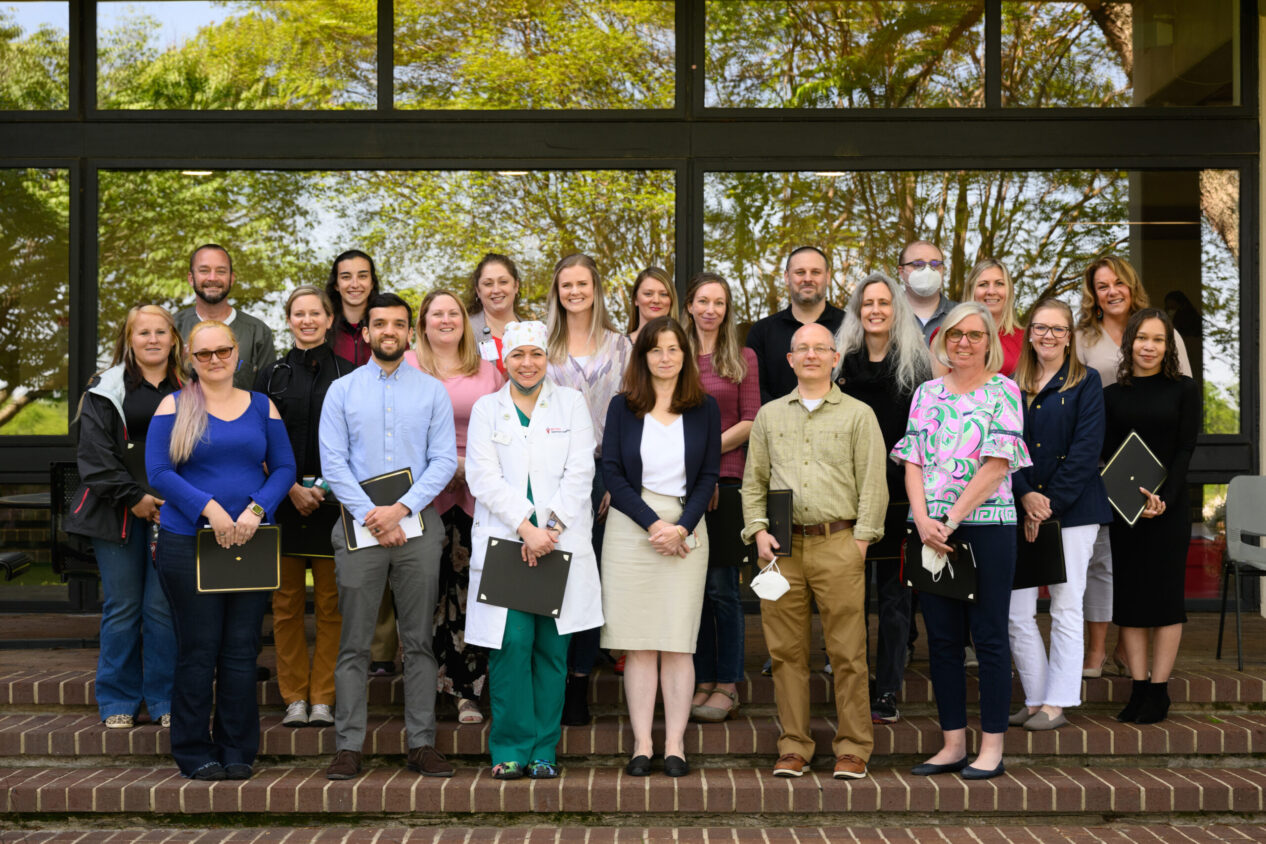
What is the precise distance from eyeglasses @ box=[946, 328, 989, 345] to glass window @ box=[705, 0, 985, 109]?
306 centimetres

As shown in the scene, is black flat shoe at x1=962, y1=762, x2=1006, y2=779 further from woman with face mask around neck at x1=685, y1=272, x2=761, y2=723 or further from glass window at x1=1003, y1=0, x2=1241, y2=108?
glass window at x1=1003, y1=0, x2=1241, y2=108

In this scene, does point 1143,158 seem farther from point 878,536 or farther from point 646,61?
point 878,536

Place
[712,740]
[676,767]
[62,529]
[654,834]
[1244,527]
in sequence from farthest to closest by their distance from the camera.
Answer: [1244,527]
[62,529]
[712,740]
[676,767]
[654,834]

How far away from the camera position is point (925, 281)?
5.84 meters

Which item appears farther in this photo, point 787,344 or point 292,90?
point 292,90

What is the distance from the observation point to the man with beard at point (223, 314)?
6.10 metres

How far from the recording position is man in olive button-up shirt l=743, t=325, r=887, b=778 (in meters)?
4.95

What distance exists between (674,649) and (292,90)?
463 centimetres

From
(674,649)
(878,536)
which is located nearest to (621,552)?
(674,649)

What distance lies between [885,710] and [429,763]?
1988 millimetres

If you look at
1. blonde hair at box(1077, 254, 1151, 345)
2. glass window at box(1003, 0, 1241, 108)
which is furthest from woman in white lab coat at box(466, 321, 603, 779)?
glass window at box(1003, 0, 1241, 108)

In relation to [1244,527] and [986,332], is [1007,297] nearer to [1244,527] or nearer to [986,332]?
[986,332]

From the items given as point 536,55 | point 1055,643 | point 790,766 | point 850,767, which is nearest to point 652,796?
point 790,766

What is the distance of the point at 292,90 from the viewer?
7.65 m
